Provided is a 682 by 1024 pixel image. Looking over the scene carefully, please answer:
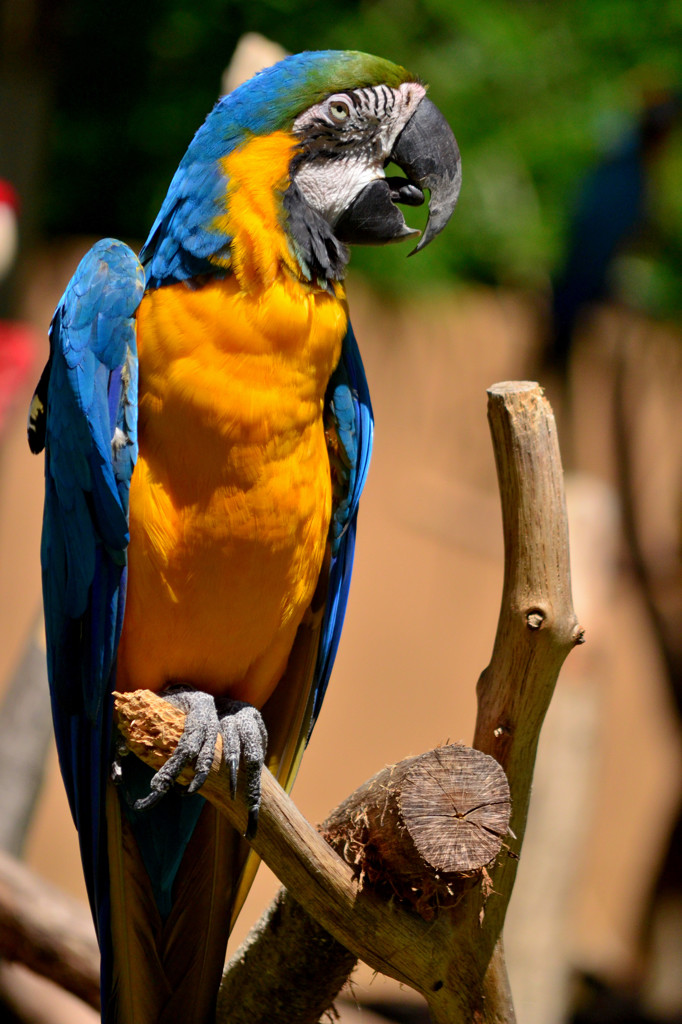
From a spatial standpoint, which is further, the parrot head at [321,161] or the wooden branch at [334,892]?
the parrot head at [321,161]

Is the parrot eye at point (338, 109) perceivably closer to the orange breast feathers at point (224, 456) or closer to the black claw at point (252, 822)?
the orange breast feathers at point (224, 456)

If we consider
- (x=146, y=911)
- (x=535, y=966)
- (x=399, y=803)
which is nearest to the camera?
(x=399, y=803)

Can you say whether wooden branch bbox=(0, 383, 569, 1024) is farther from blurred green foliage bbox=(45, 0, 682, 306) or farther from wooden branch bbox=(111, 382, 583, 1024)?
blurred green foliage bbox=(45, 0, 682, 306)

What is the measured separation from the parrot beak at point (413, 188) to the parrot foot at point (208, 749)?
28.0 inches

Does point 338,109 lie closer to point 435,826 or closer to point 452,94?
point 435,826

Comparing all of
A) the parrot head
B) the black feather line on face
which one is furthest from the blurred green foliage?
the black feather line on face

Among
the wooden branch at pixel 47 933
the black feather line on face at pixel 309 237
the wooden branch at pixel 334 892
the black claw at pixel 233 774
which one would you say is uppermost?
the black feather line on face at pixel 309 237

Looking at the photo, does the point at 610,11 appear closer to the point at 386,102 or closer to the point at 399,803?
the point at 386,102

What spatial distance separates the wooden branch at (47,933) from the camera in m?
2.08

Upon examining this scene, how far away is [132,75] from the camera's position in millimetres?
4121

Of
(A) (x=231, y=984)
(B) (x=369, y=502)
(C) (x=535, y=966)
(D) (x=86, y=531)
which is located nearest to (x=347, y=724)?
(B) (x=369, y=502)

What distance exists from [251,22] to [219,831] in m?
3.12

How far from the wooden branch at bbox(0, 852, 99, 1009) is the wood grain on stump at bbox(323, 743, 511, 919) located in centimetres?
104

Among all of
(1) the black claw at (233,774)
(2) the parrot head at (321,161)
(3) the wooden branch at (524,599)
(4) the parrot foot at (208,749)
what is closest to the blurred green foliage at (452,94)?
(2) the parrot head at (321,161)
